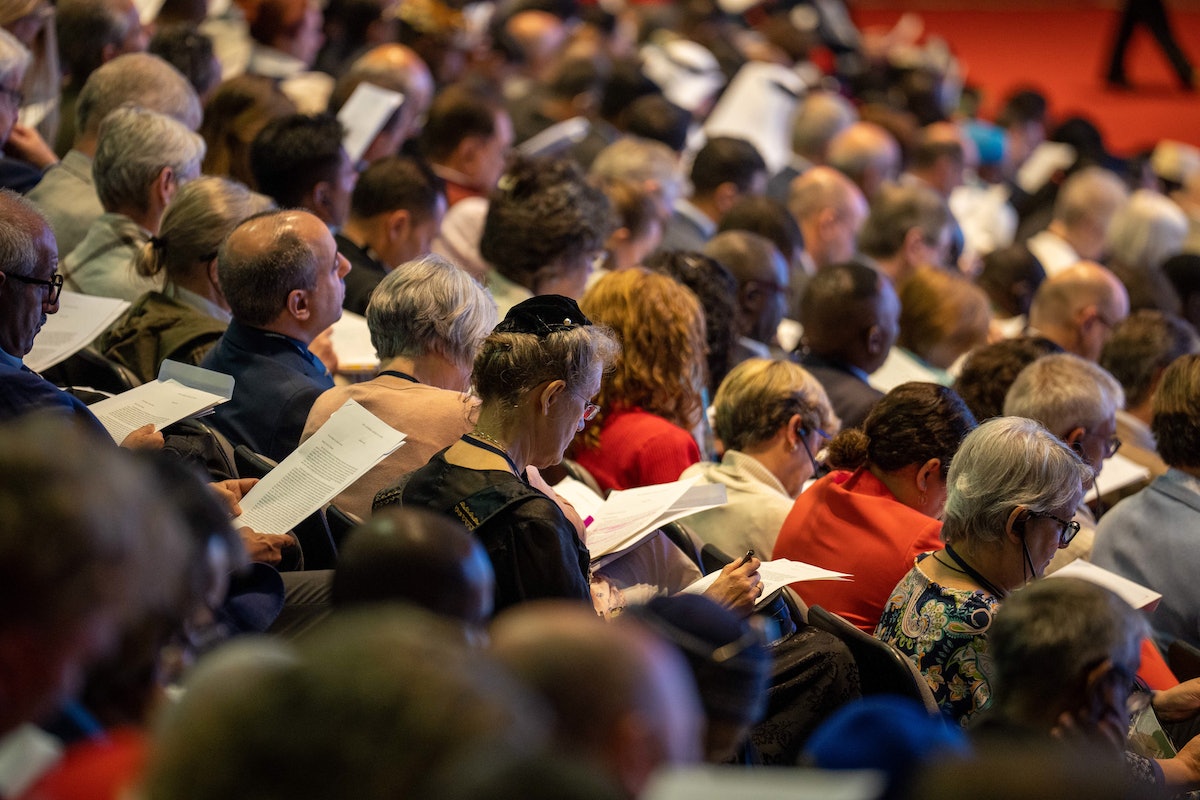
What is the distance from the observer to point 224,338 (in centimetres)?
356

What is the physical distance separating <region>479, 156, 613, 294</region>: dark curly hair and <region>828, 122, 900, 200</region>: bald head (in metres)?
3.22

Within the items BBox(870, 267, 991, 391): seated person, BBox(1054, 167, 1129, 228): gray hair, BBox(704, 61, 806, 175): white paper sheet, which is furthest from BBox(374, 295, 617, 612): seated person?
BBox(704, 61, 806, 175): white paper sheet

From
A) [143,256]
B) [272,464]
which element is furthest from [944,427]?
[143,256]

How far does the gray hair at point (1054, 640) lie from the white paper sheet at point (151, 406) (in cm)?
171

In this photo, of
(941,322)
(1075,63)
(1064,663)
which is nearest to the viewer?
(1064,663)

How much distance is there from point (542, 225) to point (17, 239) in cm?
177

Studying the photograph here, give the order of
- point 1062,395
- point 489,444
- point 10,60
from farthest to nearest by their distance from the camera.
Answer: point 10,60 → point 1062,395 → point 489,444

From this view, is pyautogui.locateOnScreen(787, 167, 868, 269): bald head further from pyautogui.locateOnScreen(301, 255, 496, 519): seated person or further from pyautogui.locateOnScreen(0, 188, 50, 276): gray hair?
pyautogui.locateOnScreen(0, 188, 50, 276): gray hair

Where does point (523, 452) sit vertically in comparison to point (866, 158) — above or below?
above

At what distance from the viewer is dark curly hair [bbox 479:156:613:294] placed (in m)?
4.45

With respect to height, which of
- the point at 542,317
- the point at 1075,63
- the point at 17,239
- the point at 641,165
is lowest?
the point at 1075,63

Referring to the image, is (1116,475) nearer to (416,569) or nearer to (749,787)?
(416,569)

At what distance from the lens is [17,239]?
306 cm

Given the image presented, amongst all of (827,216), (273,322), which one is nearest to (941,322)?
(827,216)
